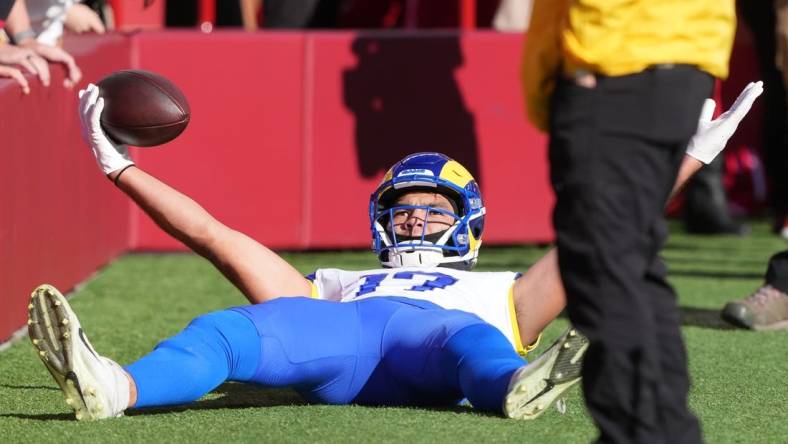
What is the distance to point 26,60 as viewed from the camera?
16.5ft

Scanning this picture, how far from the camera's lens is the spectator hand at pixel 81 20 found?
6.40 m

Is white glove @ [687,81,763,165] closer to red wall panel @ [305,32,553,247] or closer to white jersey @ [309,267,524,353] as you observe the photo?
white jersey @ [309,267,524,353]

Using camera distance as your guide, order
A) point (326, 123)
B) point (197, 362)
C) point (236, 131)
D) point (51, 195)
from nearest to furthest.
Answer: point (197, 362) < point (51, 195) < point (236, 131) < point (326, 123)

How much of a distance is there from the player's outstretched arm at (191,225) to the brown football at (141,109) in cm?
5

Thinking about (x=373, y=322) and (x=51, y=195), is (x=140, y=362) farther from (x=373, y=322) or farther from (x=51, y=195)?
(x=51, y=195)

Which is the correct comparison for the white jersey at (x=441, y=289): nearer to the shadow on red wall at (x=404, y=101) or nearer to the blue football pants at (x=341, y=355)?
the blue football pants at (x=341, y=355)

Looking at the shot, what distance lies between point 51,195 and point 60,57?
519 millimetres

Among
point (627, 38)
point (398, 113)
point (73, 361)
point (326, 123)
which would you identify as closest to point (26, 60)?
point (73, 361)

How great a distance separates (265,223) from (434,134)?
934mm

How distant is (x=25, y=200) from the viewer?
5.05 metres

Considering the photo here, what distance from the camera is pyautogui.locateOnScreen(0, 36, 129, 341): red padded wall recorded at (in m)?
4.80

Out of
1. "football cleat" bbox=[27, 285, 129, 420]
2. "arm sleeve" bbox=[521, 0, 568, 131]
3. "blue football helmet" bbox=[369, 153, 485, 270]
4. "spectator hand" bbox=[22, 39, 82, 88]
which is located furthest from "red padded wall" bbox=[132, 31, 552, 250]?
"arm sleeve" bbox=[521, 0, 568, 131]

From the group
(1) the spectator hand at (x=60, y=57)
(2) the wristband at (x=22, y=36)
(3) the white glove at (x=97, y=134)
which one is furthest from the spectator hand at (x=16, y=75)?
(3) the white glove at (x=97, y=134)

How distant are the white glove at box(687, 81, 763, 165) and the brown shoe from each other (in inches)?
56.7
